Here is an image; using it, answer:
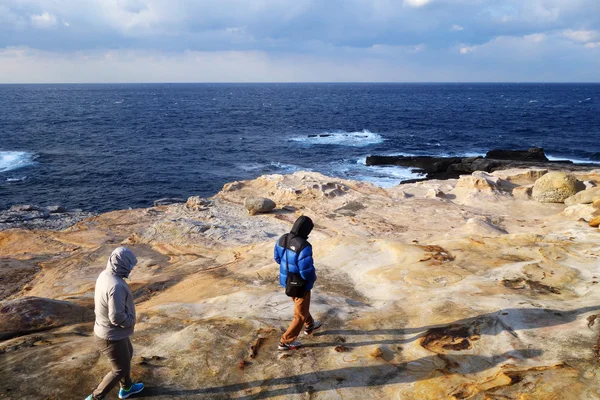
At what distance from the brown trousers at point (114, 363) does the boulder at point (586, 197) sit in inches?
636

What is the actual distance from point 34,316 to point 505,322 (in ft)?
26.5

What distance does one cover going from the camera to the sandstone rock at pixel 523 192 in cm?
1989

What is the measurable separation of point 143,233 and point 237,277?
8942 millimetres

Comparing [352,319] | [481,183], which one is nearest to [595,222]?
[481,183]

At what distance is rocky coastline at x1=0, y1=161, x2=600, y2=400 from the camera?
5.50m

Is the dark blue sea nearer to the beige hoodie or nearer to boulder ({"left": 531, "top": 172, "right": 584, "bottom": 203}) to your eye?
boulder ({"left": 531, "top": 172, "right": 584, "bottom": 203})

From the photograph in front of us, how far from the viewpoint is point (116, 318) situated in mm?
4852

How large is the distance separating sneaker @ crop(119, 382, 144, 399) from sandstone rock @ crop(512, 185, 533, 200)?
19146mm

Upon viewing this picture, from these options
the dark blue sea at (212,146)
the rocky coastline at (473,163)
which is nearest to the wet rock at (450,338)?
the rocky coastline at (473,163)

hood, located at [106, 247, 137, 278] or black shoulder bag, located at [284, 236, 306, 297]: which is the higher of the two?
hood, located at [106, 247, 137, 278]

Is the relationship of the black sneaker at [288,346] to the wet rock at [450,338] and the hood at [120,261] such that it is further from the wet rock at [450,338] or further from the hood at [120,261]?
the hood at [120,261]

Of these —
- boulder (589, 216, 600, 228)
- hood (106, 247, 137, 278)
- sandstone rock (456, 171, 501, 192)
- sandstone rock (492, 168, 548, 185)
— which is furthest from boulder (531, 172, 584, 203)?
hood (106, 247, 137, 278)

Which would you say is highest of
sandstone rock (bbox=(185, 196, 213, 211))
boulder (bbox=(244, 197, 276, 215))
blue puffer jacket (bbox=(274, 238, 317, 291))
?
blue puffer jacket (bbox=(274, 238, 317, 291))

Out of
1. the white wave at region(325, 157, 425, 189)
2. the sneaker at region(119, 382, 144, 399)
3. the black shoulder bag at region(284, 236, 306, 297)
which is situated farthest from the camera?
the white wave at region(325, 157, 425, 189)
